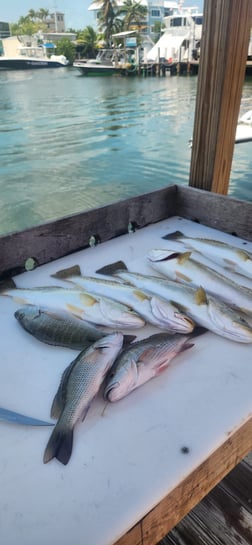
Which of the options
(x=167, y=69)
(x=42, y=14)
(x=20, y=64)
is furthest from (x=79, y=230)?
(x=42, y=14)

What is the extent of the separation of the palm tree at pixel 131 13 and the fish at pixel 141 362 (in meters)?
67.8

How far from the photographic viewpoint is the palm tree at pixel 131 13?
57438 mm

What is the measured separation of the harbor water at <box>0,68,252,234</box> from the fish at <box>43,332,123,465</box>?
306 cm

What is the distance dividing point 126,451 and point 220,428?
25 cm

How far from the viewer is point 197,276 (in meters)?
1.63

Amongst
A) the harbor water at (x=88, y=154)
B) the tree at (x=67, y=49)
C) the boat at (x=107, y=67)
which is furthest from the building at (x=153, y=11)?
the harbor water at (x=88, y=154)

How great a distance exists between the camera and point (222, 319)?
1315mm

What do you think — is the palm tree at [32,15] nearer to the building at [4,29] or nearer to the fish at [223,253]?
the building at [4,29]

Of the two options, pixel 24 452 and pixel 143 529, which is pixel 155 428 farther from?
pixel 24 452

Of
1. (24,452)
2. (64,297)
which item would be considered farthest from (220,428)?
(64,297)

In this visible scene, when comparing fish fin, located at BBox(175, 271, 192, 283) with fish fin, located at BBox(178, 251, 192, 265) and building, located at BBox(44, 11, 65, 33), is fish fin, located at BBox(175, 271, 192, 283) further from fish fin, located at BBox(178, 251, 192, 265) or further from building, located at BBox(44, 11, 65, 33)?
building, located at BBox(44, 11, 65, 33)

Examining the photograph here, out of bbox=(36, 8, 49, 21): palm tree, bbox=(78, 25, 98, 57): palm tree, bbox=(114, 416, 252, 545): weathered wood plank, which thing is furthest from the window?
bbox=(114, 416, 252, 545): weathered wood plank

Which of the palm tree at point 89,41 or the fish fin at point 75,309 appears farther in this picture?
the palm tree at point 89,41

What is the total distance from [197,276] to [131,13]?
226 ft
